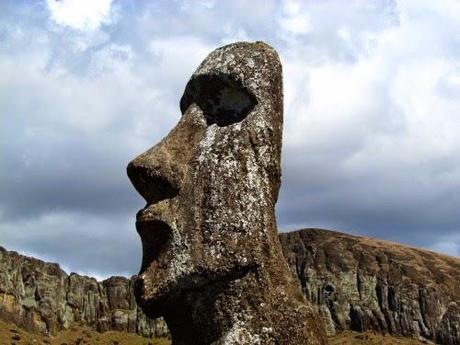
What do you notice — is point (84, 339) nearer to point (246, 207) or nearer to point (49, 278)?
point (49, 278)

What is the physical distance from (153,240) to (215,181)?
4.06 feet

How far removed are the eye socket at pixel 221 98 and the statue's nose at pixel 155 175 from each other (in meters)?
1.12

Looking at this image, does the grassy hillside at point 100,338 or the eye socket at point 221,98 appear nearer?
the eye socket at point 221,98

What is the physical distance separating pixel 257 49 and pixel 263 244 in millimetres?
3218

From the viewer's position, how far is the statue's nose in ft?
37.4

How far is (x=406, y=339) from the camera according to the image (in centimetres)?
19112

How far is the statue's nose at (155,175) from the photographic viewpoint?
11414mm

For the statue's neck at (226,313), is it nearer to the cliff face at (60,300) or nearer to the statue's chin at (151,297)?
the statue's chin at (151,297)

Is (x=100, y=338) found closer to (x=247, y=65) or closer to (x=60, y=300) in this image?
(x=60, y=300)

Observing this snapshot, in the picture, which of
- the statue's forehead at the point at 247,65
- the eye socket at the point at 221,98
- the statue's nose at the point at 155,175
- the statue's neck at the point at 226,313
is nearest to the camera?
the statue's neck at the point at 226,313

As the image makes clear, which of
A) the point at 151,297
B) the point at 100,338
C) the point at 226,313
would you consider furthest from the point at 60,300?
the point at 226,313

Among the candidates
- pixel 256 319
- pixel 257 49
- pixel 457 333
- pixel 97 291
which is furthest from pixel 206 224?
pixel 457 333

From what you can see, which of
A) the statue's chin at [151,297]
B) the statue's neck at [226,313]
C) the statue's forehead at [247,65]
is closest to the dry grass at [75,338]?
the statue's forehead at [247,65]

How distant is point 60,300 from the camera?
6836 inches
